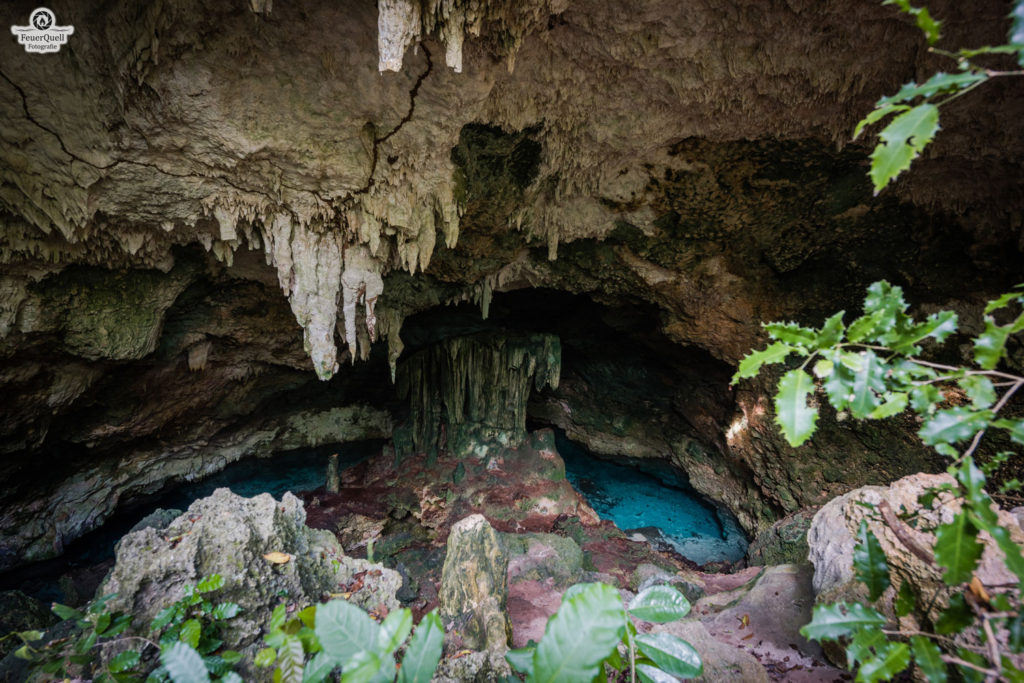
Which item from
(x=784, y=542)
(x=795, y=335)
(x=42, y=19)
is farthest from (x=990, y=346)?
(x=784, y=542)

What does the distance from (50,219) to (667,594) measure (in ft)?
16.4

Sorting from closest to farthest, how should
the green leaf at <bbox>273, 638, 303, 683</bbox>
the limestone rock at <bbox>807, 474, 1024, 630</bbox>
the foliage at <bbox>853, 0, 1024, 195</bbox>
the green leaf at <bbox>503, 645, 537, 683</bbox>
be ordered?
the foliage at <bbox>853, 0, 1024, 195</bbox>, the green leaf at <bbox>503, 645, 537, 683</bbox>, the green leaf at <bbox>273, 638, 303, 683</bbox>, the limestone rock at <bbox>807, 474, 1024, 630</bbox>

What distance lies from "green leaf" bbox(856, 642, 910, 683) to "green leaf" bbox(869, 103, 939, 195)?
970 millimetres

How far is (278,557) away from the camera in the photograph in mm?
2504

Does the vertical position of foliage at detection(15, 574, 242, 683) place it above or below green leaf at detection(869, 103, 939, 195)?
below

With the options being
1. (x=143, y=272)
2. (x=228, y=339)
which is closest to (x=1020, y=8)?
(x=143, y=272)

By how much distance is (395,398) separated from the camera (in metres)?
9.76

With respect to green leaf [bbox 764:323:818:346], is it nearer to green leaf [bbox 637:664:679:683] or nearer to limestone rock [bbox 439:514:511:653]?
green leaf [bbox 637:664:679:683]

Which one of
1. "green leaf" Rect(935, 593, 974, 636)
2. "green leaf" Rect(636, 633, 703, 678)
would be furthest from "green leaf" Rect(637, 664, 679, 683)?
"green leaf" Rect(935, 593, 974, 636)

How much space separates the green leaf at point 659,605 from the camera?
3.63 ft

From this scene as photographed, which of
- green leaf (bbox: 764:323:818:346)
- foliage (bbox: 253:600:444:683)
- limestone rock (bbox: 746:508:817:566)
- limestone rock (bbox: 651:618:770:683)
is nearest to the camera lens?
foliage (bbox: 253:600:444:683)

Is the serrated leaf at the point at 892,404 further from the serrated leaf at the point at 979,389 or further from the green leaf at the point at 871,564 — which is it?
the green leaf at the point at 871,564

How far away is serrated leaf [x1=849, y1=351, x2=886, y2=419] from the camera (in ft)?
2.92

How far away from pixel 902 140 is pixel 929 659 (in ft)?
3.49
